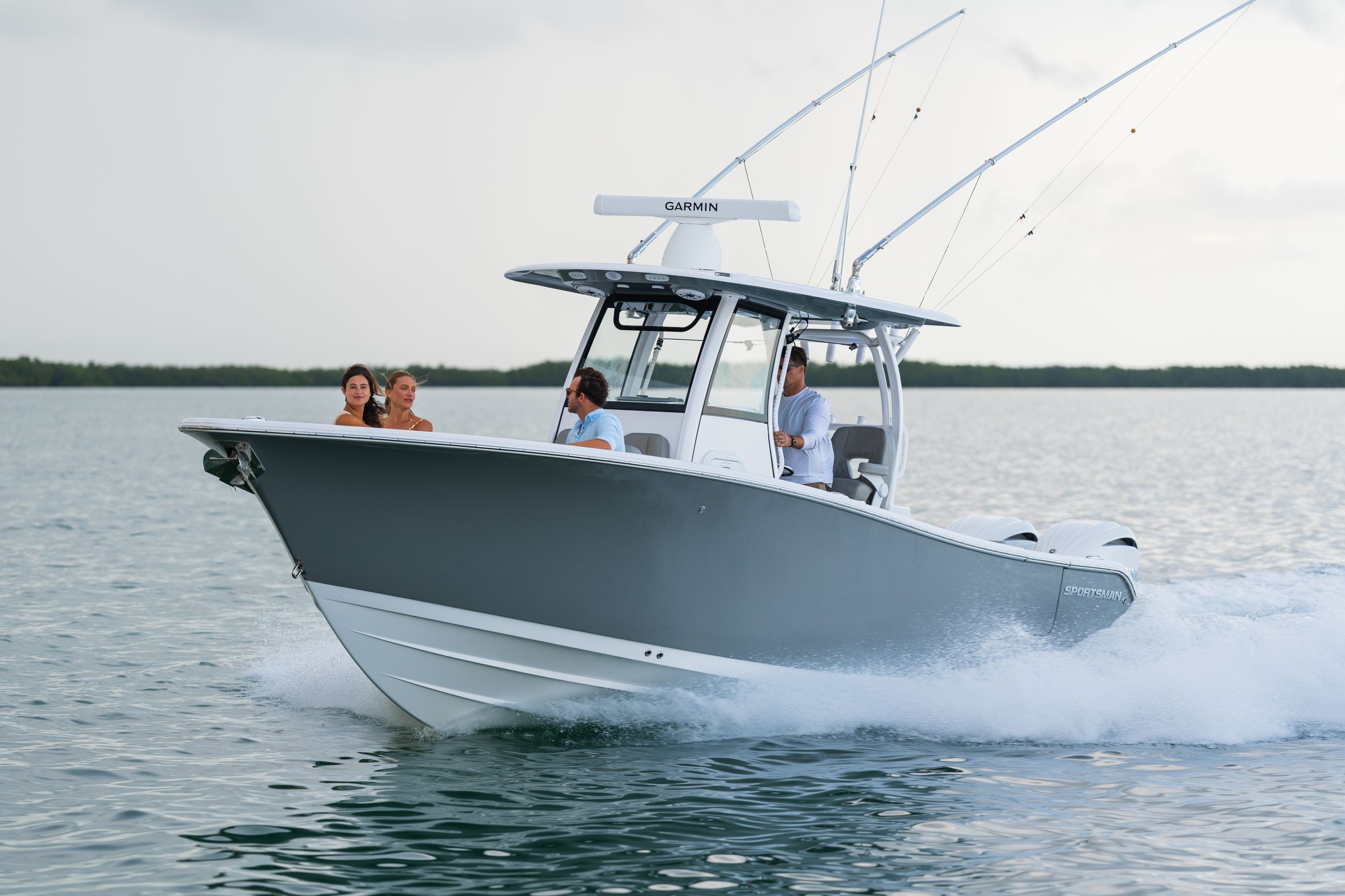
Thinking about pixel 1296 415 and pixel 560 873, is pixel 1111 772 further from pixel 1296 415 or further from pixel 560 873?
pixel 1296 415

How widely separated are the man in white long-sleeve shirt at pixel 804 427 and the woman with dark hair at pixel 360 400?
2.53 meters

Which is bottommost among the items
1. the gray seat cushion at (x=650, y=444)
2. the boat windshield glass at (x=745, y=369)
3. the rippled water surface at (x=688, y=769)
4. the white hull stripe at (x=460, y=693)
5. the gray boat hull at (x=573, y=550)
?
the rippled water surface at (x=688, y=769)

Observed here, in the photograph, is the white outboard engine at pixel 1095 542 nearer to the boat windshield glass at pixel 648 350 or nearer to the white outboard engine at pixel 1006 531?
the white outboard engine at pixel 1006 531

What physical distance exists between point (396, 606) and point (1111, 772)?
4.34m

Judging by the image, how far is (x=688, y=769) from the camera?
716cm

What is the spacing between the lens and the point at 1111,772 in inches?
297

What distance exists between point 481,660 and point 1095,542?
15.7 ft

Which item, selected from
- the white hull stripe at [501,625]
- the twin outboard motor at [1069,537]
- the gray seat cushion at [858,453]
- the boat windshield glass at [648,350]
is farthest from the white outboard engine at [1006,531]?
the white hull stripe at [501,625]

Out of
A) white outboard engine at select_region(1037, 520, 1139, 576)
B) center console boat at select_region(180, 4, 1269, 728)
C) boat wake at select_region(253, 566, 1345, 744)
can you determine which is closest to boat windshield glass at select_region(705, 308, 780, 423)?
center console boat at select_region(180, 4, 1269, 728)

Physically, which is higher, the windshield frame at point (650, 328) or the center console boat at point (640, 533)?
the windshield frame at point (650, 328)

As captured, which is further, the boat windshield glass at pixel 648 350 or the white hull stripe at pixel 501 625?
the boat windshield glass at pixel 648 350

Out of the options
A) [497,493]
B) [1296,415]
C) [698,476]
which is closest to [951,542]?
[698,476]

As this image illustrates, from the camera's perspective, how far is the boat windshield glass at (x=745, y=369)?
7.64m

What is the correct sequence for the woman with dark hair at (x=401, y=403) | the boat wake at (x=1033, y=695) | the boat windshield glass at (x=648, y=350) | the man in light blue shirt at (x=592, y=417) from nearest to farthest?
the man in light blue shirt at (x=592, y=417) → the woman with dark hair at (x=401, y=403) → the boat wake at (x=1033, y=695) → the boat windshield glass at (x=648, y=350)
